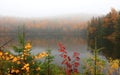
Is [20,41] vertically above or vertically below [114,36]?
above

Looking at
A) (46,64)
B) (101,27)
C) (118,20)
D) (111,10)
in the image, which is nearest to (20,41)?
(46,64)

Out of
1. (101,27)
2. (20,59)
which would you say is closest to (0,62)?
(20,59)

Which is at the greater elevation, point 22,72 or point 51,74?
point 22,72

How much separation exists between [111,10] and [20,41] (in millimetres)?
120043

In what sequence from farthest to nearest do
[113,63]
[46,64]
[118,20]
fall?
[118,20] < [113,63] < [46,64]

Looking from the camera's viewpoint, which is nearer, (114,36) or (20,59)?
(20,59)

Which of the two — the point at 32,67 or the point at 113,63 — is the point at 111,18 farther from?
the point at 32,67

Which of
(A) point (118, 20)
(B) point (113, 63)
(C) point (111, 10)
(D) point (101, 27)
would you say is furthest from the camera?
(C) point (111, 10)

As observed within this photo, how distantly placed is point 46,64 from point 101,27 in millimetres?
106242

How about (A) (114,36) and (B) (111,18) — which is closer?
(A) (114,36)

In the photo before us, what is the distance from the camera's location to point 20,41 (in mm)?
13125

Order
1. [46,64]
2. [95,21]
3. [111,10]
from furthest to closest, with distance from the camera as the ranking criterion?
[95,21] → [111,10] → [46,64]

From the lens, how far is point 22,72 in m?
11.7

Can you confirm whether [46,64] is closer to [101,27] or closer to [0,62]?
[0,62]
